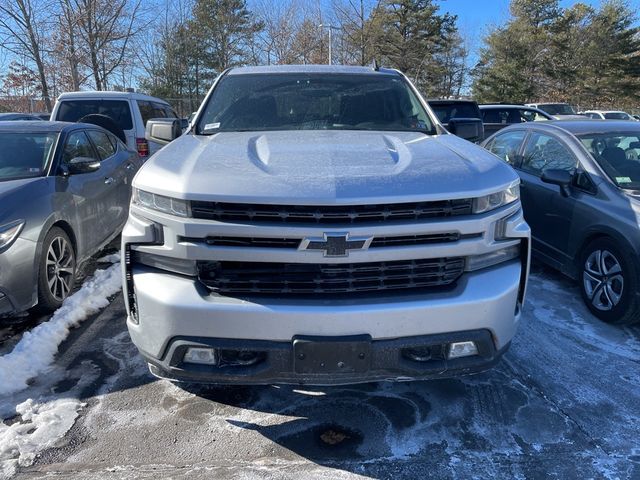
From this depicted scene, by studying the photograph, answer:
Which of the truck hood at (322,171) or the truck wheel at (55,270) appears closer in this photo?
the truck hood at (322,171)

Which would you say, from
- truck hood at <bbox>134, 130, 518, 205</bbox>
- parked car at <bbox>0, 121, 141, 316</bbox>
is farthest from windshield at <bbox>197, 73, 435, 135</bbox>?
parked car at <bbox>0, 121, 141, 316</bbox>

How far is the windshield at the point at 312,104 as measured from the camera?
373cm

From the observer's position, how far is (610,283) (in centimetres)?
415

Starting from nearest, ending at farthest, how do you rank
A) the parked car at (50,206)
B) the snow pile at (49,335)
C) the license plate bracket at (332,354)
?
1. the license plate bracket at (332,354)
2. the snow pile at (49,335)
3. the parked car at (50,206)

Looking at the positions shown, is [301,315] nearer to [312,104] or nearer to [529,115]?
[312,104]

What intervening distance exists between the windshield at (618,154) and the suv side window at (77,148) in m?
4.94

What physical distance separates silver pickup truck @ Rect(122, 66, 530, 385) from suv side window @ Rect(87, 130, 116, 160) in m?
3.72

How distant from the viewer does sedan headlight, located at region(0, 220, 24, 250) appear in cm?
367

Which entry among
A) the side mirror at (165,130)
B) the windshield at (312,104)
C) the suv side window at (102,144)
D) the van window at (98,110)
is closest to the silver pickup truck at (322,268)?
the windshield at (312,104)

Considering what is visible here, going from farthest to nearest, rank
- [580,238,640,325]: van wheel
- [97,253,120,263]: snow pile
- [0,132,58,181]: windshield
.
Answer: [97,253,120,263]: snow pile → [0,132,58,181]: windshield → [580,238,640,325]: van wheel

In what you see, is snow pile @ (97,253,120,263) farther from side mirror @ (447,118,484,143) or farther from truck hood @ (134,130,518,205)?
side mirror @ (447,118,484,143)

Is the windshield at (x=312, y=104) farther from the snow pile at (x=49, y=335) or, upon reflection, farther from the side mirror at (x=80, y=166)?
the snow pile at (x=49, y=335)

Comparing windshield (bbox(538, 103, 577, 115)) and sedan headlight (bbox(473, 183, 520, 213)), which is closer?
sedan headlight (bbox(473, 183, 520, 213))

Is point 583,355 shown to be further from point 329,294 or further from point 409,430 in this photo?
point 329,294
